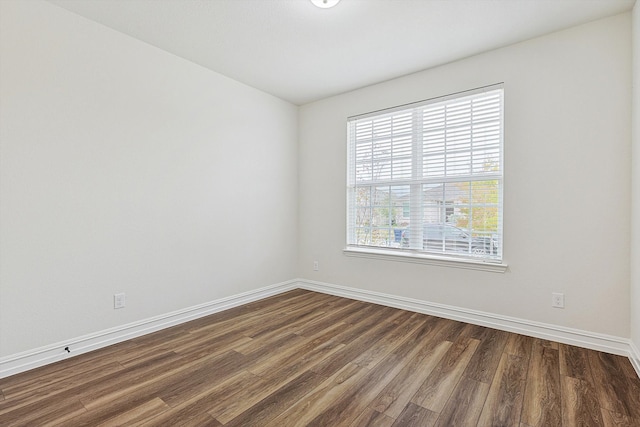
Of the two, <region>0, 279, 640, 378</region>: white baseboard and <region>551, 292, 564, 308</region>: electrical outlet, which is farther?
<region>551, 292, 564, 308</region>: electrical outlet

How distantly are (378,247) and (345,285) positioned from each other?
0.69 metres

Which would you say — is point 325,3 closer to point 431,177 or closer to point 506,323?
point 431,177

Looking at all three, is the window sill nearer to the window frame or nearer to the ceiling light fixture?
the window frame

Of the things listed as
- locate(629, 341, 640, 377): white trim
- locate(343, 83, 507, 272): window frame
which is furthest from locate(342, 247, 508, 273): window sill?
locate(629, 341, 640, 377): white trim

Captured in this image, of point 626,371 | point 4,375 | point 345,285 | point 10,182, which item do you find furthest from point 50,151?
point 626,371

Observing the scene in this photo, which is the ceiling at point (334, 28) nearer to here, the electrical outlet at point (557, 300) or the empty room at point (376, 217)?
the empty room at point (376, 217)

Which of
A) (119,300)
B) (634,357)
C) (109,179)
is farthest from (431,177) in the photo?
(119,300)

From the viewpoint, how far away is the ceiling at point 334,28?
2334 mm

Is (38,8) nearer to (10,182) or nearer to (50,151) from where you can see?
(50,151)

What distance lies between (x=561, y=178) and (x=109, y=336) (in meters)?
4.10

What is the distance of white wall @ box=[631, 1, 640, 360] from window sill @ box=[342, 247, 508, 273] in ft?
2.81

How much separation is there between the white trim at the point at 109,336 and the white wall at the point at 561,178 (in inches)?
88.9

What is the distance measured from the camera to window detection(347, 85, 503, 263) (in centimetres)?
304

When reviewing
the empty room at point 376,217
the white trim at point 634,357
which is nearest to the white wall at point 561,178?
the empty room at point 376,217
